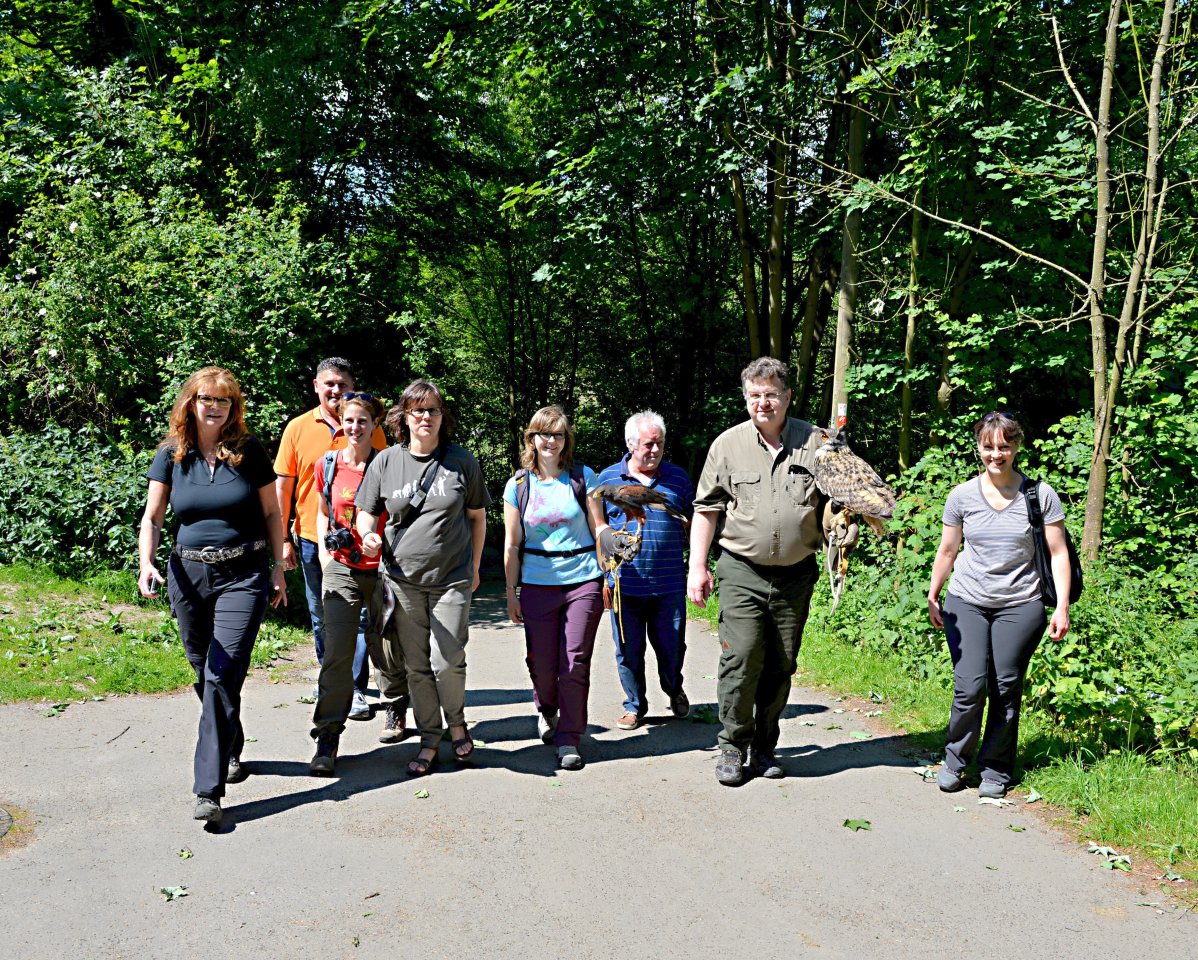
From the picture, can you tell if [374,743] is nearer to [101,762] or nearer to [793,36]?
[101,762]

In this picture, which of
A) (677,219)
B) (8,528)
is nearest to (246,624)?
(8,528)

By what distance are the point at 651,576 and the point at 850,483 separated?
171cm

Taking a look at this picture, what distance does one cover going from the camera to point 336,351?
1266 centimetres

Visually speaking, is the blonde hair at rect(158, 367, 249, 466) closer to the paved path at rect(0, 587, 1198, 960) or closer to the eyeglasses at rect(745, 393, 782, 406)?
the paved path at rect(0, 587, 1198, 960)

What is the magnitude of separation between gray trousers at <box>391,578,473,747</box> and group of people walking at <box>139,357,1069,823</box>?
11mm

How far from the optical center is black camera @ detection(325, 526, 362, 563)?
5312mm

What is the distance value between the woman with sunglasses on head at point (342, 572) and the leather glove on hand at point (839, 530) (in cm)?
231

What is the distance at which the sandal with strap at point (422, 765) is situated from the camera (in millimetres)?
5285

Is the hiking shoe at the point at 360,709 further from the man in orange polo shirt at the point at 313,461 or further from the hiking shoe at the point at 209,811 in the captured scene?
the hiking shoe at the point at 209,811

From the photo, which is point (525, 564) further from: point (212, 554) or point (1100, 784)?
point (1100, 784)

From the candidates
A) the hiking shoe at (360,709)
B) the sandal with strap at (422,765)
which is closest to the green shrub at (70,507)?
the hiking shoe at (360,709)

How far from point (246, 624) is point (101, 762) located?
59.9 inches

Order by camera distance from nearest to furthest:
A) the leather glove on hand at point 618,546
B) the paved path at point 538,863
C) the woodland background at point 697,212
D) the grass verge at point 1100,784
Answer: the paved path at point 538,863 < the grass verge at point 1100,784 < the leather glove on hand at point 618,546 < the woodland background at point 697,212

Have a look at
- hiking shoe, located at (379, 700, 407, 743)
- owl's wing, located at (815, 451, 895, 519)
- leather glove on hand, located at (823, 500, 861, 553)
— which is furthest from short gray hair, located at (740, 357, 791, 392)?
hiking shoe, located at (379, 700, 407, 743)
